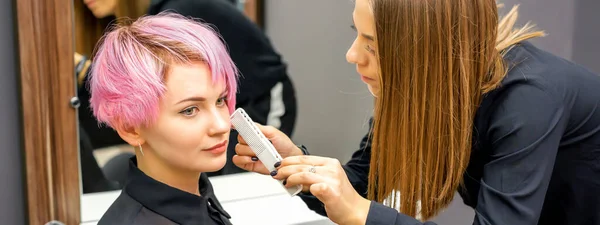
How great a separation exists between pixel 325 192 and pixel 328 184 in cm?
2

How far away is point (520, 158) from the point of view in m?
0.99

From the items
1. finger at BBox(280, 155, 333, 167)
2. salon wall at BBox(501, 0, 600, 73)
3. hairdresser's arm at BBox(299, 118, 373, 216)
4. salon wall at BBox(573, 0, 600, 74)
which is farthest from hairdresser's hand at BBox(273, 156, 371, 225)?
salon wall at BBox(573, 0, 600, 74)

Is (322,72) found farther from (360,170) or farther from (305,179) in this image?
(305,179)

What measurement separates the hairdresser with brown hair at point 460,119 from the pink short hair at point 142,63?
0.21 meters

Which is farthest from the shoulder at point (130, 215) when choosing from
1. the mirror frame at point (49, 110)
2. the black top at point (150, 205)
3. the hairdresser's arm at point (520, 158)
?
the mirror frame at point (49, 110)

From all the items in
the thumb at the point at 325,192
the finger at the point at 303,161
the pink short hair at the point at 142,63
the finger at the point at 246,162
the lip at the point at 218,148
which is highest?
the pink short hair at the point at 142,63

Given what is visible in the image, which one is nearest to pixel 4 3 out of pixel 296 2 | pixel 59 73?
pixel 59 73

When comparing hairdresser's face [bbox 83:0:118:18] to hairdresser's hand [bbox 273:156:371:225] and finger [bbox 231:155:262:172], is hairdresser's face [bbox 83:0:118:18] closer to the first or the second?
finger [bbox 231:155:262:172]

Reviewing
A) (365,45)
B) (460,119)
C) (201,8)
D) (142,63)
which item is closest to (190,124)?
(142,63)

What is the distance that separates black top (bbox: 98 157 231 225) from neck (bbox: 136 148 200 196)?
1.2 inches

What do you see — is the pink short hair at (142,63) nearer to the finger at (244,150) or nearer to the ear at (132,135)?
the ear at (132,135)

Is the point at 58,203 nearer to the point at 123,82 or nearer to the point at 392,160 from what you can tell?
the point at 123,82

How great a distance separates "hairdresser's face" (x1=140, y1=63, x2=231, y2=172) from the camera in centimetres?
91

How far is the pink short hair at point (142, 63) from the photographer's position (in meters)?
0.90
